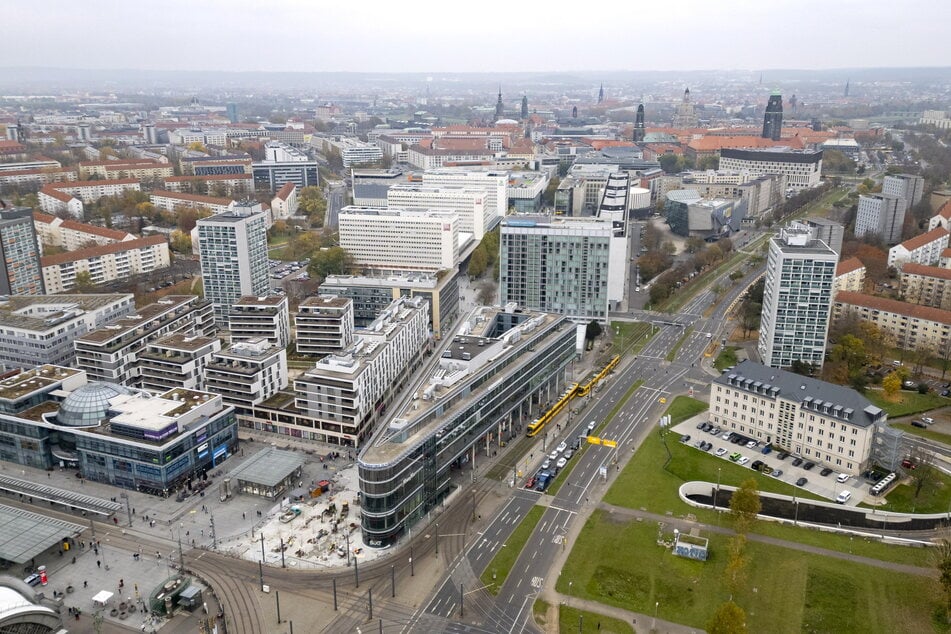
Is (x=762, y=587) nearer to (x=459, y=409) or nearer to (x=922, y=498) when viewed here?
(x=922, y=498)

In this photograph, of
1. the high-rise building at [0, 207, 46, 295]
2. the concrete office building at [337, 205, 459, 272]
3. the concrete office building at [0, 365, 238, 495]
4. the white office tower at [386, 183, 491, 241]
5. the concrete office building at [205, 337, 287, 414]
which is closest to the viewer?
the concrete office building at [0, 365, 238, 495]

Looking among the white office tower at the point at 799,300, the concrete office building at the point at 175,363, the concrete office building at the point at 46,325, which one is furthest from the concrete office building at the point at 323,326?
the white office tower at the point at 799,300

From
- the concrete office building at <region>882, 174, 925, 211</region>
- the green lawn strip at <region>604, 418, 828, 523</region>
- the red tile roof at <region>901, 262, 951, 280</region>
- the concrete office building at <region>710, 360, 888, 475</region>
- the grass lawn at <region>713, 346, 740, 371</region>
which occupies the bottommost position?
the green lawn strip at <region>604, 418, 828, 523</region>

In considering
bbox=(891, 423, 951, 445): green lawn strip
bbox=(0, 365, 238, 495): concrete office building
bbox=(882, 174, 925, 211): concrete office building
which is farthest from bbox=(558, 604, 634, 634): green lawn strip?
bbox=(882, 174, 925, 211): concrete office building

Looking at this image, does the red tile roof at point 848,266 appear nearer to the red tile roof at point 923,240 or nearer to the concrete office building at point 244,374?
the red tile roof at point 923,240

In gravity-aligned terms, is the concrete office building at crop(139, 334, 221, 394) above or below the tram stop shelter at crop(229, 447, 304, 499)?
above

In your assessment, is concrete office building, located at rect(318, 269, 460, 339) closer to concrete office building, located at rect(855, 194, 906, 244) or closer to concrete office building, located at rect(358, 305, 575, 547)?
concrete office building, located at rect(358, 305, 575, 547)

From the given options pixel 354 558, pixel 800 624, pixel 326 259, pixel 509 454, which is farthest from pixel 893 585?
pixel 326 259


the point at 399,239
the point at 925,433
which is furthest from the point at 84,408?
the point at 925,433
